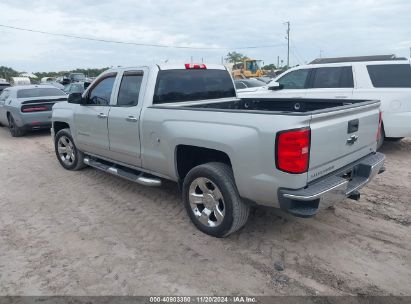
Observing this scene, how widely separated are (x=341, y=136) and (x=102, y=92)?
11.7ft

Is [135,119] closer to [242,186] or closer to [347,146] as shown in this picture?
[242,186]

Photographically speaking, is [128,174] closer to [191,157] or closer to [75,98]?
[191,157]

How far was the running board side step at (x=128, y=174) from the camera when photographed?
4.57 meters

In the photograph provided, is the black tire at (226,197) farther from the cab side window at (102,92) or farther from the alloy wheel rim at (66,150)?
the alloy wheel rim at (66,150)

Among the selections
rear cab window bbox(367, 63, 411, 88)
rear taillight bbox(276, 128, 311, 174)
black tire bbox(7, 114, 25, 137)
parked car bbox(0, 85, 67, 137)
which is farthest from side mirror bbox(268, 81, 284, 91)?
black tire bbox(7, 114, 25, 137)

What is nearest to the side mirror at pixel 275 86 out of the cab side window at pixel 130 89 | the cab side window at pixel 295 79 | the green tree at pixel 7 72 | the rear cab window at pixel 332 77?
the cab side window at pixel 295 79

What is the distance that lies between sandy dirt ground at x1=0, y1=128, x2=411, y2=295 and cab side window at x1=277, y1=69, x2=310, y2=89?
11.0ft

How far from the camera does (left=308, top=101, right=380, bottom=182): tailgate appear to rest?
3.17m

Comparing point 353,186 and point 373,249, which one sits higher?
point 353,186

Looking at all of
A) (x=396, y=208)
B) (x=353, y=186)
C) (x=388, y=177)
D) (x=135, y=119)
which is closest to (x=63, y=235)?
(x=135, y=119)

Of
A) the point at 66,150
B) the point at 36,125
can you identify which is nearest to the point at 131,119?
the point at 66,150

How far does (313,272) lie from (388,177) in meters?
3.31

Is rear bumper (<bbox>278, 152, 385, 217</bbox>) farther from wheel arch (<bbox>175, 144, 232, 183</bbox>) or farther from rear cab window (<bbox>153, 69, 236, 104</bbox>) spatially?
rear cab window (<bbox>153, 69, 236, 104</bbox>)

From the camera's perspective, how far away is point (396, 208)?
15.0ft
